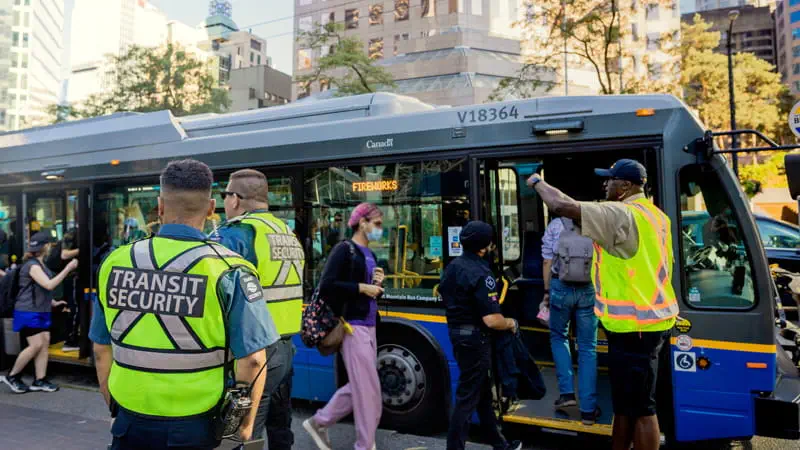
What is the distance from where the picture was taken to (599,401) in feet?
18.1

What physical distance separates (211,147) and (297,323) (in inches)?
145

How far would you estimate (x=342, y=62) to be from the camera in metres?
21.0

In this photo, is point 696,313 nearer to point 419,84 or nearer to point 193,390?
point 193,390

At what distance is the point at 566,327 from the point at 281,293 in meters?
2.80

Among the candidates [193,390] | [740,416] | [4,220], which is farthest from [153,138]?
[740,416]

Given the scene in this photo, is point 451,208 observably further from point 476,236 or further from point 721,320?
point 721,320

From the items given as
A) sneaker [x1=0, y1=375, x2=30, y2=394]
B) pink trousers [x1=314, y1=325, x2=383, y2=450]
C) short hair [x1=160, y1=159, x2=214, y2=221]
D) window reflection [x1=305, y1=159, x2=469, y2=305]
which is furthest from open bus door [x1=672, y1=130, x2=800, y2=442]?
sneaker [x1=0, y1=375, x2=30, y2=394]

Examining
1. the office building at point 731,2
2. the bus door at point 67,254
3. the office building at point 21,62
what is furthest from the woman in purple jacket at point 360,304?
the office building at point 21,62

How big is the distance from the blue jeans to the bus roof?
4.47ft

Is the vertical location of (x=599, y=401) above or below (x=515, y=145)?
below

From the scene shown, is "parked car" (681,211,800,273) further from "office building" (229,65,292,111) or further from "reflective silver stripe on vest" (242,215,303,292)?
"office building" (229,65,292,111)

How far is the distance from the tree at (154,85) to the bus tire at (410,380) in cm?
2293

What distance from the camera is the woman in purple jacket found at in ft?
14.9

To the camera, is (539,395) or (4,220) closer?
(539,395)
